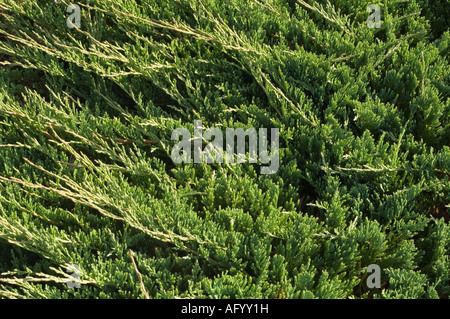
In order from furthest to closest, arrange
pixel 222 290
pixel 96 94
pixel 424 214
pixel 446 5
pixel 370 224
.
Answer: pixel 446 5, pixel 96 94, pixel 424 214, pixel 370 224, pixel 222 290

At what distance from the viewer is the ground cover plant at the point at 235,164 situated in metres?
2.30

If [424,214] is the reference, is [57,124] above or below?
above

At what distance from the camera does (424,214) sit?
250 centimetres

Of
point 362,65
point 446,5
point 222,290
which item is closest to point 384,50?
point 362,65

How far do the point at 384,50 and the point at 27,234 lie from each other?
8.05ft

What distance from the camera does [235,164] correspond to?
8.45ft

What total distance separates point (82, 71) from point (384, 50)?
86.1 inches

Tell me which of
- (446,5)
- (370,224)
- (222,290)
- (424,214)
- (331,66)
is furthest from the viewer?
(446,5)

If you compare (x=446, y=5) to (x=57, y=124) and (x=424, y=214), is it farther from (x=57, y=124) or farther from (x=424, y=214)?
(x=57, y=124)

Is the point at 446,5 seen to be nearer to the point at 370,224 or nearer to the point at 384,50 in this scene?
the point at 384,50

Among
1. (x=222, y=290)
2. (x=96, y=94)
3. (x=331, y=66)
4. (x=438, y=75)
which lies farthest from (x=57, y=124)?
(x=438, y=75)

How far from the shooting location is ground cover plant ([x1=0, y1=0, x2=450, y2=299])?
7.55ft

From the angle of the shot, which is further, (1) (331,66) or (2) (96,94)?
(2) (96,94)

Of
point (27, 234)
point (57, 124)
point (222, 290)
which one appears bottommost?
point (222, 290)
